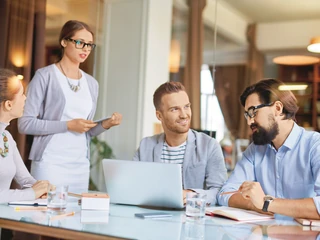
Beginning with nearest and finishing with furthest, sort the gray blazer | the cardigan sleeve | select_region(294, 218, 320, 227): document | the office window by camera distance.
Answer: select_region(294, 218, 320, 227): document < the gray blazer < the cardigan sleeve < the office window

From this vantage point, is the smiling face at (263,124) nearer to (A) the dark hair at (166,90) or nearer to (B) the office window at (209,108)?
(A) the dark hair at (166,90)

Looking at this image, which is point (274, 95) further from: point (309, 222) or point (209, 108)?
point (209, 108)

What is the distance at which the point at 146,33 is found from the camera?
421 cm

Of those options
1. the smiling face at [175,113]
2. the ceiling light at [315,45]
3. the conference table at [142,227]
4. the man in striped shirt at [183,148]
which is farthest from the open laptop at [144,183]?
the ceiling light at [315,45]

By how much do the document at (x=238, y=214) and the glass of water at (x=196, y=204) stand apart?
0.33 ft

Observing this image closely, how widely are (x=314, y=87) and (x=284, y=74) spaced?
33cm

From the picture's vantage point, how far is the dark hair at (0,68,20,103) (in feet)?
7.00

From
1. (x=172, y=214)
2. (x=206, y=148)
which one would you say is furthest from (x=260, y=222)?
(x=206, y=148)

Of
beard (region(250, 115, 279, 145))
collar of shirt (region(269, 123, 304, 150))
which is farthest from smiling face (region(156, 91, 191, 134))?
collar of shirt (region(269, 123, 304, 150))

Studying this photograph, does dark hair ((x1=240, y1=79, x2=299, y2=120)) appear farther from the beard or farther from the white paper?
the white paper

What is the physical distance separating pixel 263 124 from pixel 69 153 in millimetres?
1183

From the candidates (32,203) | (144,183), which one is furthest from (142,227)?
(32,203)

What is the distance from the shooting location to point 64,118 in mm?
2695

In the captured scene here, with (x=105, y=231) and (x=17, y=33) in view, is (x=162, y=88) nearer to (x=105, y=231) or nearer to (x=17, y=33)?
(x=105, y=231)
